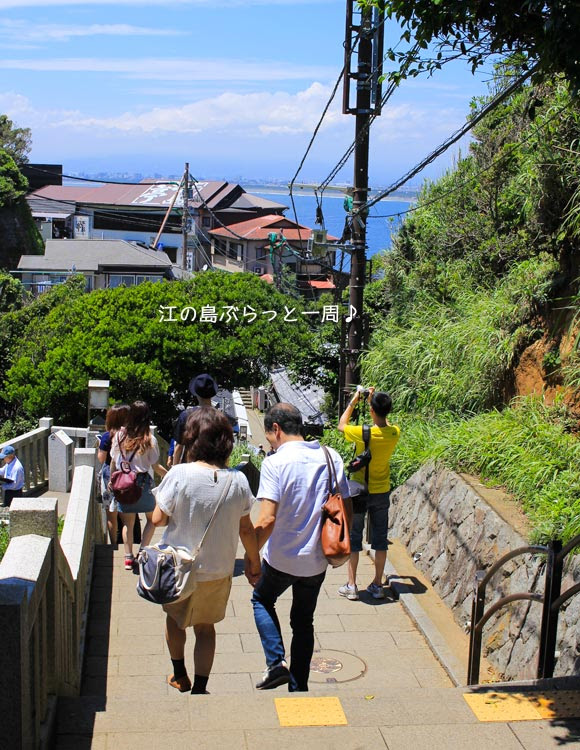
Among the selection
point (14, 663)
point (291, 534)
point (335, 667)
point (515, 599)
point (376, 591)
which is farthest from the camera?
point (376, 591)

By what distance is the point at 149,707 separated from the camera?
163 inches

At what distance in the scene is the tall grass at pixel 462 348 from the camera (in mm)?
10227

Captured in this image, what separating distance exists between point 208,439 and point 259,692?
1.39 metres

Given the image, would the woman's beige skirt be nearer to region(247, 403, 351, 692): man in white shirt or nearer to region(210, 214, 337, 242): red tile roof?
region(247, 403, 351, 692): man in white shirt

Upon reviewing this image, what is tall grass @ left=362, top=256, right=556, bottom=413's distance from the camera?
33.6 feet

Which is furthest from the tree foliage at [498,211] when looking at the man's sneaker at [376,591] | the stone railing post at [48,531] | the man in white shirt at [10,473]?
the man in white shirt at [10,473]

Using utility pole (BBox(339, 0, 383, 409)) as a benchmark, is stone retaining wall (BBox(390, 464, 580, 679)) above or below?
below

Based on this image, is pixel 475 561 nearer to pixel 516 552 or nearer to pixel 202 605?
pixel 516 552

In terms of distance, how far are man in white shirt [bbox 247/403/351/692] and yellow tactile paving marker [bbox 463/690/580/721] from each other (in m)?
0.99

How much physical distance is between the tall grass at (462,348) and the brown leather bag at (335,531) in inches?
231

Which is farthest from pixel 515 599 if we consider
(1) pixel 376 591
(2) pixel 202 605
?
(1) pixel 376 591

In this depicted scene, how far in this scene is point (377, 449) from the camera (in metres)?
6.91

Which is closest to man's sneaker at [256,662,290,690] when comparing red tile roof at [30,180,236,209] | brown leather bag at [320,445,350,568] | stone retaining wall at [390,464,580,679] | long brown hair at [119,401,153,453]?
brown leather bag at [320,445,350,568]

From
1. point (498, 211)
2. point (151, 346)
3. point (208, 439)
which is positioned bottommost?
point (151, 346)
